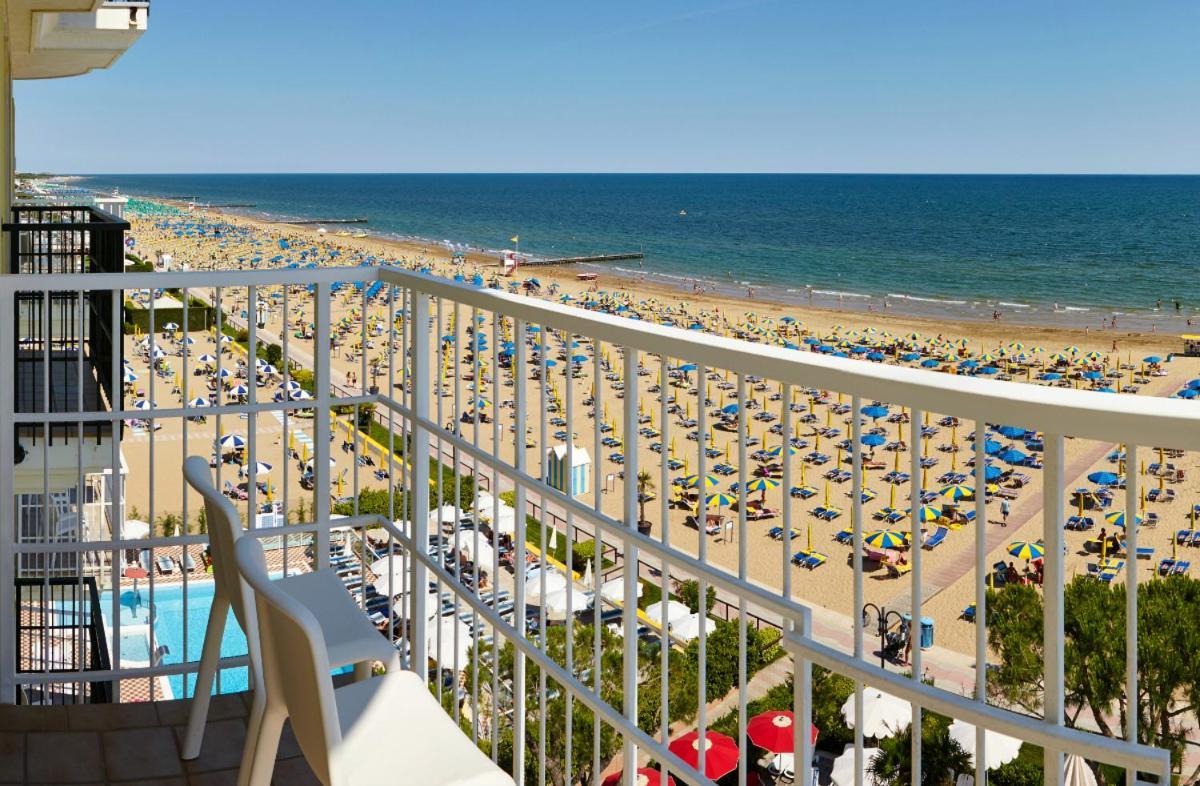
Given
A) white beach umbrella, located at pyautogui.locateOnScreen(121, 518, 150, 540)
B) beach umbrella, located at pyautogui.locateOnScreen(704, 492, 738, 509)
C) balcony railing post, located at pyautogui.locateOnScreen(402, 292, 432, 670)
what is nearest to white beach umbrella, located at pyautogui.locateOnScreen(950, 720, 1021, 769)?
balcony railing post, located at pyautogui.locateOnScreen(402, 292, 432, 670)

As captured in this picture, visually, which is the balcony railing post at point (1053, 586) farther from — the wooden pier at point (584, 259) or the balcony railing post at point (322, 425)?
the wooden pier at point (584, 259)

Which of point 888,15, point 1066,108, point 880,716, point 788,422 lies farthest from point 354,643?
point 1066,108

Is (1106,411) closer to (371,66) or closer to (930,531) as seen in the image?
(930,531)

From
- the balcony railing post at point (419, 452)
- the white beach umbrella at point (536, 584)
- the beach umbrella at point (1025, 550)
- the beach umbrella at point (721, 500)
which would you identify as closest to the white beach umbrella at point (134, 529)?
the white beach umbrella at point (536, 584)

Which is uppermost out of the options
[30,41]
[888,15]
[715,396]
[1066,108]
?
[888,15]

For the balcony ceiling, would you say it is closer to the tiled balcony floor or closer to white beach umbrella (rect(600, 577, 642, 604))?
the tiled balcony floor
